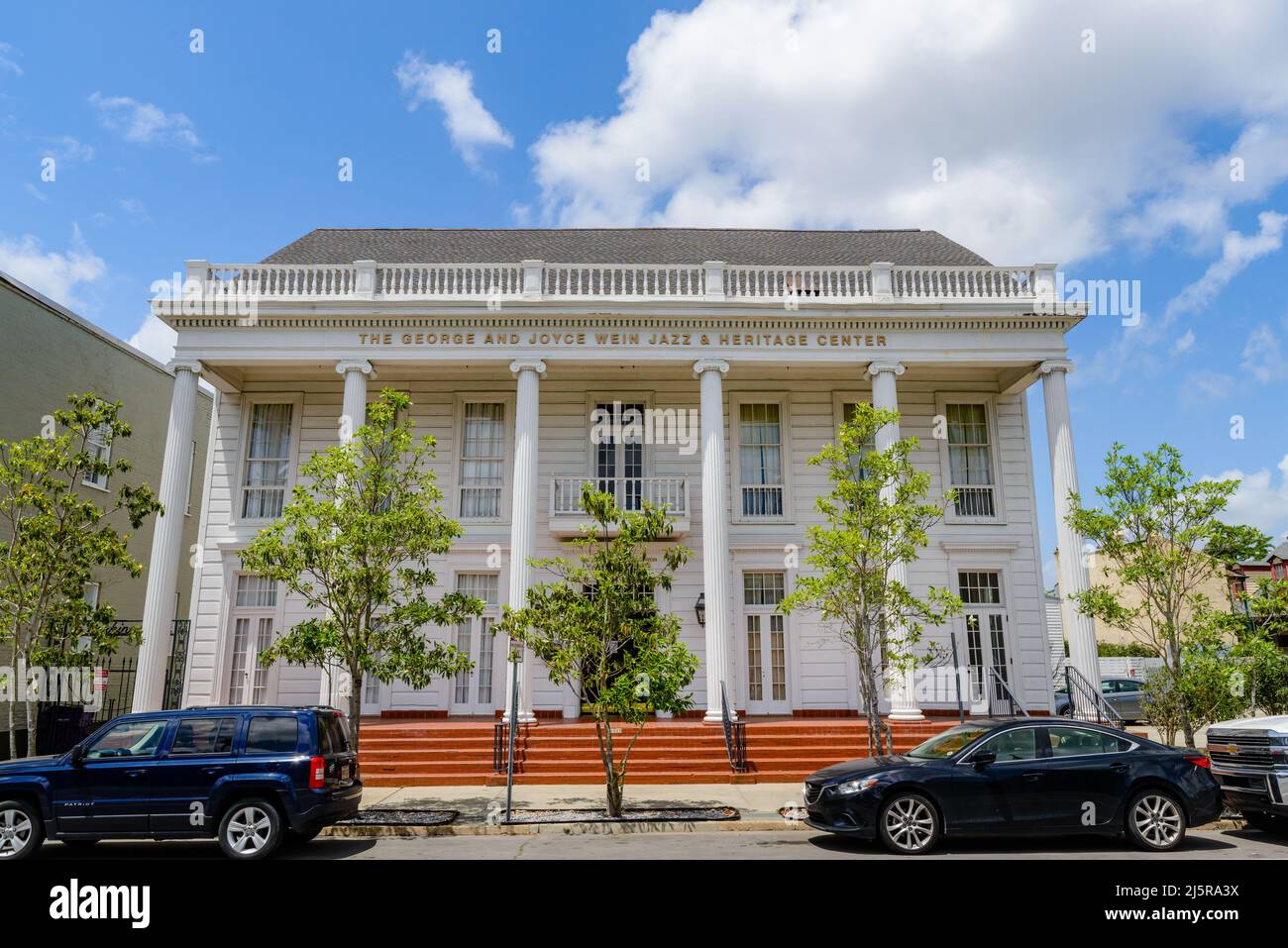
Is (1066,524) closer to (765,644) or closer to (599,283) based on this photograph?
(765,644)

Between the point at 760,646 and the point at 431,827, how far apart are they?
9.26 meters

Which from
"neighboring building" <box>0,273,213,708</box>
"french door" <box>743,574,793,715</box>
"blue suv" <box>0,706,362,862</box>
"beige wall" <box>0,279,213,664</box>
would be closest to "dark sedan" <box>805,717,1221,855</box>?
"blue suv" <box>0,706,362,862</box>

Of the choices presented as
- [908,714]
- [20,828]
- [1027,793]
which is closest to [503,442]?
[908,714]

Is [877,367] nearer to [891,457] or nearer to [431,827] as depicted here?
[891,457]

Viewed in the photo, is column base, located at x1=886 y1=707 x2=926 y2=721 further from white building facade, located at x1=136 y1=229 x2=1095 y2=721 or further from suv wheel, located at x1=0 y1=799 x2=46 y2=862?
suv wheel, located at x1=0 y1=799 x2=46 y2=862

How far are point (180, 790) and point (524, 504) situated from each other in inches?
341

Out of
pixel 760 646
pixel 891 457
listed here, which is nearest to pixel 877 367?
pixel 891 457

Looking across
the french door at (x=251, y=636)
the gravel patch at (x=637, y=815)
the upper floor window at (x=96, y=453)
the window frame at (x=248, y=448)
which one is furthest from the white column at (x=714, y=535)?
the upper floor window at (x=96, y=453)

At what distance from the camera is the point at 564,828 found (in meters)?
10.9

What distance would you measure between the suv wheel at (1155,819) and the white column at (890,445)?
6.33m

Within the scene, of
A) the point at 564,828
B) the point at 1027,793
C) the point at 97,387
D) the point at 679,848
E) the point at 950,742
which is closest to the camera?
the point at 1027,793

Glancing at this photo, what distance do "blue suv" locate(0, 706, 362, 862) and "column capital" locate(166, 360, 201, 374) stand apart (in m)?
10.3

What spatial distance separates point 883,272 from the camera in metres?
18.0

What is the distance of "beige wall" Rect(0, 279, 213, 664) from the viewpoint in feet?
64.7
